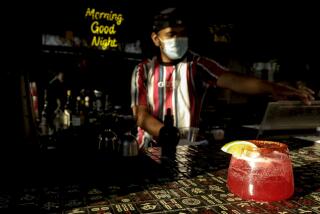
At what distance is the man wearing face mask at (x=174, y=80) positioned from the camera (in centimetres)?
313

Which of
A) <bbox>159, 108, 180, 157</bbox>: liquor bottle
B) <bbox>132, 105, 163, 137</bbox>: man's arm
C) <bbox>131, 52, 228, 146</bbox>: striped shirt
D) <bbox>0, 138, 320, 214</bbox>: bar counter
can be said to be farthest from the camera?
<bbox>131, 52, 228, 146</bbox>: striped shirt

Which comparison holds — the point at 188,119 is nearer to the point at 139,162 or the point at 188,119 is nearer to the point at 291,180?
the point at 139,162

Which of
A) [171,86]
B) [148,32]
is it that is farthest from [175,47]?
[148,32]

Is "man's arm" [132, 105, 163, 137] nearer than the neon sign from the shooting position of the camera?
Yes

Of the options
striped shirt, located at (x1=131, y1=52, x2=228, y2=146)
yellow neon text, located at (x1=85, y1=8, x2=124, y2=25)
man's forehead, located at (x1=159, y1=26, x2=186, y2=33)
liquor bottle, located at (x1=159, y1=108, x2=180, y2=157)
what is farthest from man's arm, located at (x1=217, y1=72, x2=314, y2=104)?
yellow neon text, located at (x1=85, y1=8, x2=124, y2=25)

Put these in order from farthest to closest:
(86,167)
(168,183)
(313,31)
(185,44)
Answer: (313,31)
(185,44)
(86,167)
(168,183)

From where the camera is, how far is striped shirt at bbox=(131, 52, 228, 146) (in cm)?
326

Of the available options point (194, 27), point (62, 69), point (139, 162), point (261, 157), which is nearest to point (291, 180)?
point (261, 157)

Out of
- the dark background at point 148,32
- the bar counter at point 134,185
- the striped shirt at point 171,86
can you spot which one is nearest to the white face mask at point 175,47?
the striped shirt at point 171,86

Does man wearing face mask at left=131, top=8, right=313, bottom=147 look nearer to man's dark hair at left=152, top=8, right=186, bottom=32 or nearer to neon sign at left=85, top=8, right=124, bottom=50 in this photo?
man's dark hair at left=152, top=8, right=186, bottom=32

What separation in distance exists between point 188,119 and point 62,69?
5.61 metres

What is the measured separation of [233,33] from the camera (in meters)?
8.38

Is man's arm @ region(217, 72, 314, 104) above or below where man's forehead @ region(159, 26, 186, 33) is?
below

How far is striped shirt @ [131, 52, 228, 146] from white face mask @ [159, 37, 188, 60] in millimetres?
111
